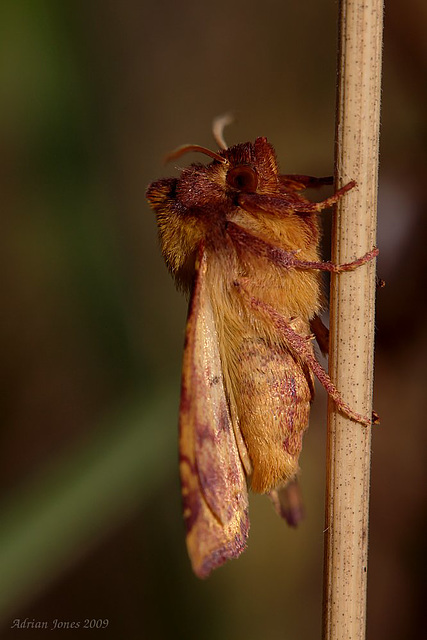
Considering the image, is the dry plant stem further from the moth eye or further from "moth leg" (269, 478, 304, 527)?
"moth leg" (269, 478, 304, 527)

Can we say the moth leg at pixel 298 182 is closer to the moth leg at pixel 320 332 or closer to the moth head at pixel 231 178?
the moth head at pixel 231 178

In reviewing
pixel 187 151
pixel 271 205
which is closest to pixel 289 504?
pixel 271 205

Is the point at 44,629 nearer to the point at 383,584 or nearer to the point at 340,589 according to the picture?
the point at 383,584

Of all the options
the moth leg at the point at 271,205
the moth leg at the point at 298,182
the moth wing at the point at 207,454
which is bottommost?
the moth wing at the point at 207,454

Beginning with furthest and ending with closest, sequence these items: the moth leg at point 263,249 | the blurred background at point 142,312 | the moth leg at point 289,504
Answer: the blurred background at point 142,312, the moth leg at point 289,504, the moth leg at point 263,249

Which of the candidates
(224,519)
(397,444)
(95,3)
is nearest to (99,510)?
(224,519)

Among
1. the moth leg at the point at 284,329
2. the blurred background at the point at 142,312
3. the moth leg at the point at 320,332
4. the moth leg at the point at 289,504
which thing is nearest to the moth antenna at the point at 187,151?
the moth leg at the point at 284,329

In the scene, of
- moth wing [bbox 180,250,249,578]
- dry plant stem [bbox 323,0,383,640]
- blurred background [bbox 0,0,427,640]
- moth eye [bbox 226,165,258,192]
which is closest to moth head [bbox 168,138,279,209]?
moth eye [bbox 226,165,258,192]
